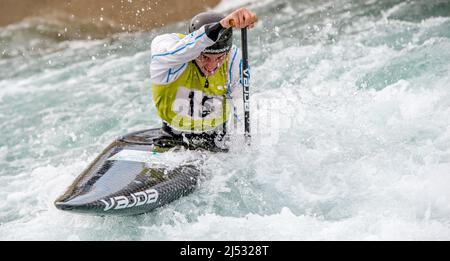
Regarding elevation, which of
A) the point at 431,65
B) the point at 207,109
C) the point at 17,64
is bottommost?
the point at 207,109

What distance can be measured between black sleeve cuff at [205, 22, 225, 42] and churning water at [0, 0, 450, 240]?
1.32m

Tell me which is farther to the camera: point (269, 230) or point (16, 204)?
point (16, 204)

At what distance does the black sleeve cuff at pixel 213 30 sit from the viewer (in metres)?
4.71

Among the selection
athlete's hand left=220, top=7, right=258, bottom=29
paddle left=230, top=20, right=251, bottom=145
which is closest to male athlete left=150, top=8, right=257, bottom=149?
athlete's hand left=220, top=7, right=258, bottom=29

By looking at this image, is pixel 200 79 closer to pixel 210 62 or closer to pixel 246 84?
pixel 210 62

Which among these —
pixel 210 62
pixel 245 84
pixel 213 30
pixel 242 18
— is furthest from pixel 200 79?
pixel 242 18

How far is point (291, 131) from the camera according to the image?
659 cm

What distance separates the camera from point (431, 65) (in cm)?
784

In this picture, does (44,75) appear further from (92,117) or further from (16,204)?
(16,204)

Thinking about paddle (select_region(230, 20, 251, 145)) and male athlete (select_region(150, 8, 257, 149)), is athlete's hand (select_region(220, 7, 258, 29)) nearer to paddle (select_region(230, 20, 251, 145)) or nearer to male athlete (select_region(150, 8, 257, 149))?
male athlete (select_region(150, 8, 257, 149))

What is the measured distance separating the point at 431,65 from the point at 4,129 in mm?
5894

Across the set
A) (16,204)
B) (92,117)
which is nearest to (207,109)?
(16,204)

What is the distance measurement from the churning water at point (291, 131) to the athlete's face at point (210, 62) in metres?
0.83

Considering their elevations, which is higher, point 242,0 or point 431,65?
point 242,0
